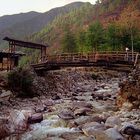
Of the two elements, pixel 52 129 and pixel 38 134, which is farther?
pixel 52 129

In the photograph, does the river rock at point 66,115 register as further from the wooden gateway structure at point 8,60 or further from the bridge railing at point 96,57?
the wooden gateway structure at point 8,60

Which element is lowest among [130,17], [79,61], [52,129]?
[52,129]

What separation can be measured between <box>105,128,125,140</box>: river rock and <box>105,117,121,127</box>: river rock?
2.25 m

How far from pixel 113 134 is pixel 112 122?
13.4 feet

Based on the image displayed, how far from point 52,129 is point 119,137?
20.2 feet

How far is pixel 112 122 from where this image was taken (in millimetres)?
30031

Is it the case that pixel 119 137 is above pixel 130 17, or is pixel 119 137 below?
below

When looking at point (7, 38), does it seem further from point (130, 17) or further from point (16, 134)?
point (130, 17)

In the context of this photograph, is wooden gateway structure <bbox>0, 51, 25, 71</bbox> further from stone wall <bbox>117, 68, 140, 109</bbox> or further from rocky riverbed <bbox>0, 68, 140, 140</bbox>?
stone wall <bbox>117, 68, 140, 109</bbox>

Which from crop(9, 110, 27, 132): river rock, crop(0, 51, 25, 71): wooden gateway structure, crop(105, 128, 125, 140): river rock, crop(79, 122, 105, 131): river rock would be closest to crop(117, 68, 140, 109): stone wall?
crop(79, 122, 105, 131): river rock

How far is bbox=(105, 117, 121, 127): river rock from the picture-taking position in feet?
96.6

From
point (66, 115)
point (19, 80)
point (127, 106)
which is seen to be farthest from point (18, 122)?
point (19, 80)

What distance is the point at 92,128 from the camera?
28.0 metres

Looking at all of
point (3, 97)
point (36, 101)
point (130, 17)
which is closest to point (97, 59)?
point (36, 101)
